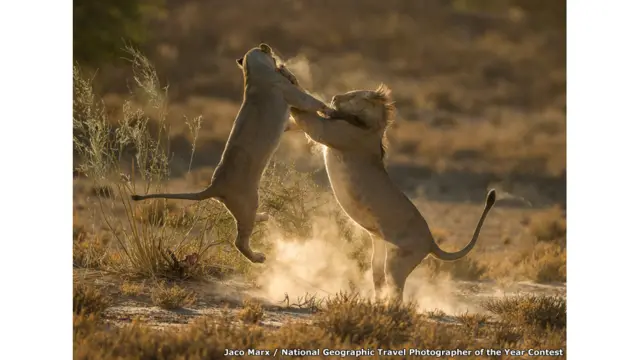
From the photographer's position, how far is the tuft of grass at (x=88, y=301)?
642 cm

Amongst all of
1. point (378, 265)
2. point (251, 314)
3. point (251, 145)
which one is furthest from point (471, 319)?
point (251, 145)

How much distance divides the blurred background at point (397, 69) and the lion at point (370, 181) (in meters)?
1.14

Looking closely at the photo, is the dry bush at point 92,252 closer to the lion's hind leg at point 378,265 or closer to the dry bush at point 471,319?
the lion's hind leg at point 378,265

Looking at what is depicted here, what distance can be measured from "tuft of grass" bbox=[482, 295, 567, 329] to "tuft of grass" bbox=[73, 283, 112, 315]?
328 cm

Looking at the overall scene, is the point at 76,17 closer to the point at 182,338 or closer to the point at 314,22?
the point at 314,22

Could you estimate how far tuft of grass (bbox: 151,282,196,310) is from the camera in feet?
21.7

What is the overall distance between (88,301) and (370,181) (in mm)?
2417

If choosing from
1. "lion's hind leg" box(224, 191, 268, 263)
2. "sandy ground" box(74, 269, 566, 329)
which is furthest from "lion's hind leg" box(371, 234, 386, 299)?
"lion's hind leg" box(224, 191, 268, 263)

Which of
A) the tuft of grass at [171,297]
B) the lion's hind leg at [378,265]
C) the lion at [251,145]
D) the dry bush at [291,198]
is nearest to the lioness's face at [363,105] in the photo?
the lion at [251,145]

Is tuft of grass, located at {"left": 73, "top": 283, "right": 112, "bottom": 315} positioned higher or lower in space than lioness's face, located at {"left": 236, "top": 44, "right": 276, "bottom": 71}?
lower

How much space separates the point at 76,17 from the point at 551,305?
15.8 feet

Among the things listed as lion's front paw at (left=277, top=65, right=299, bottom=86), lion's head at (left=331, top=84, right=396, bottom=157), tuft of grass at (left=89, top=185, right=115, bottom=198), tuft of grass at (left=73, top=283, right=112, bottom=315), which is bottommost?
tuft of grass at (left=73, top=283, right=112, bottom=315)

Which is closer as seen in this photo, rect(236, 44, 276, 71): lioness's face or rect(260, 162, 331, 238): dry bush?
rect(236, 44, 276, 71): lioness's face

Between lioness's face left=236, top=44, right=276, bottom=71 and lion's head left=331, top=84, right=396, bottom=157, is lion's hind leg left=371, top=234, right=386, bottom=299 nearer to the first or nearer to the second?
Answer: lion's head left=331, top=84, right=396, bottom=157
